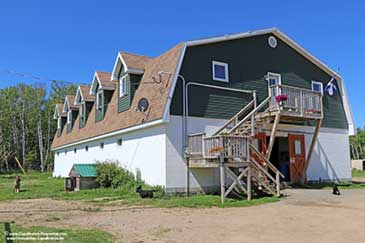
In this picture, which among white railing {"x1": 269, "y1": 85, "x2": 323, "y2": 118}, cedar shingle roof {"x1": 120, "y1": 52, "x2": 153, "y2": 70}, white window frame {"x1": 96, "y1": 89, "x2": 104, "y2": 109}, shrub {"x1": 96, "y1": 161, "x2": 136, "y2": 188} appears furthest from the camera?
white window frame {"x1": 96, "y1": 89, "x2": 104, "y2": 109}

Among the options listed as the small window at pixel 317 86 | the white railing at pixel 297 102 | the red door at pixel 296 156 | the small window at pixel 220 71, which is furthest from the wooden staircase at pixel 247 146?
the small window at pixel 317 86

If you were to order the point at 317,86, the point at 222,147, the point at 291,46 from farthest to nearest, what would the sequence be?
the point at 317,86 < the point at 291,46 < the point at 222,147

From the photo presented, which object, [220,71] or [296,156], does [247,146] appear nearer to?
[220,71]

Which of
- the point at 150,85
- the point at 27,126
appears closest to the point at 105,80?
the point at 150,85

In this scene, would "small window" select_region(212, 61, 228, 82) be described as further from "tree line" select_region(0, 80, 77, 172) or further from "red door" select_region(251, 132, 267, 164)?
"tree line" select_region(0, 80, 77, 172)

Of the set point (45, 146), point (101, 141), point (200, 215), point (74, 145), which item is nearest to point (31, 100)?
point (45, 146)

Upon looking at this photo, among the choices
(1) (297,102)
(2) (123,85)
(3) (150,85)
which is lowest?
(1) (297,102)

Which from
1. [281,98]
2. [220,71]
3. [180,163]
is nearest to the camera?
[180,163]

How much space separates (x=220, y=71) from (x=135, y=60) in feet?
15.6

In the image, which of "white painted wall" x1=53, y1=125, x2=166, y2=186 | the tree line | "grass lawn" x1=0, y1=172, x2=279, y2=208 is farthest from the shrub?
the tree line

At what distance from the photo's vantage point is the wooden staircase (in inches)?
519

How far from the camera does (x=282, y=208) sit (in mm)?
11195

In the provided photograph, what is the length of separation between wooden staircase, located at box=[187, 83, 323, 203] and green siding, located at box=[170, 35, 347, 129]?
0.90 m

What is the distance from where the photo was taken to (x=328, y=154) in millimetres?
20375
